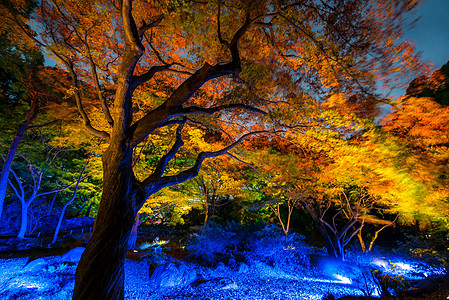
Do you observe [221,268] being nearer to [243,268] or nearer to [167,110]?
[243,268]

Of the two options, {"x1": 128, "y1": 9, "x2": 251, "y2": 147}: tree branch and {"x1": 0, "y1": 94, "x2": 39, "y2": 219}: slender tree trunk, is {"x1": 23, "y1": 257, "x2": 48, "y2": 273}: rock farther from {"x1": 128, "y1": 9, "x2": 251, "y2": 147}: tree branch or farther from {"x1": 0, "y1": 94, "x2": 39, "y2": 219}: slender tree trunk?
{"x1": 128, "y1": 9, "x2": 251, "y2": 147}: tree branch

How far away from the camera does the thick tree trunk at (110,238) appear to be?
2271 mm

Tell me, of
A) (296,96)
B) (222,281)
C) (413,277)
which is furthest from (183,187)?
(413,277)

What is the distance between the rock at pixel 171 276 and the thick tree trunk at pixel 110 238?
10.8ft

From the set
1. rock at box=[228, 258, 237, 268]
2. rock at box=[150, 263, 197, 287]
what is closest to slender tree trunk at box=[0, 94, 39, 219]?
rock at box=[150, 263, 197, 287]

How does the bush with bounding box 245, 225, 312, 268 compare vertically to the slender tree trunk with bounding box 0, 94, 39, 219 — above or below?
below

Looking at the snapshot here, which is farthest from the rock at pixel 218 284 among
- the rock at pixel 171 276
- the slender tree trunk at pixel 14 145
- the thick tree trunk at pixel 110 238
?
the slender tree trunk at pixel 14 145

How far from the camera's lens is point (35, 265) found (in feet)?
19.1

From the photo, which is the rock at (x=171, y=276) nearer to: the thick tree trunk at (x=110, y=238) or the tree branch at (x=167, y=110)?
the thick tree trunk at (x=110, y=238)

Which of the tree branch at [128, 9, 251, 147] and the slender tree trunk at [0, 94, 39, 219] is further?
the slender tree trunk at [0, 94, 39, 219]

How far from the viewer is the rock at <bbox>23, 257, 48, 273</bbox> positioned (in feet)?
18.4

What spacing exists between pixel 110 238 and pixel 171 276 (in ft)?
13.2

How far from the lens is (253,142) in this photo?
12922mm

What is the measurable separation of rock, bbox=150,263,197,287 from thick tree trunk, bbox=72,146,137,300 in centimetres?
330
